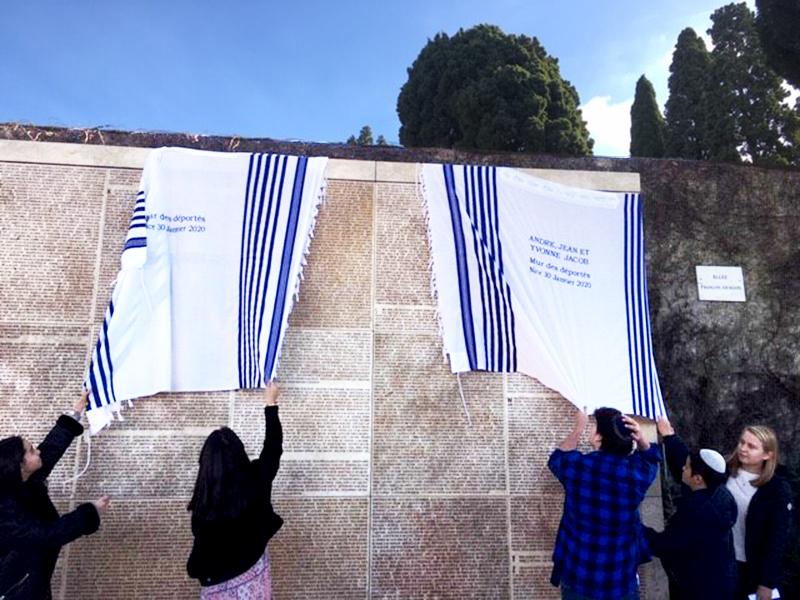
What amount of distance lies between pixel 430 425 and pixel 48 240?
10.2 feet

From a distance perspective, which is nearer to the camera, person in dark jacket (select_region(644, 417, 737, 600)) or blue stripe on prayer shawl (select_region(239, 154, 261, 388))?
person in dark jacket (select_region(644, 417, 737, 600))

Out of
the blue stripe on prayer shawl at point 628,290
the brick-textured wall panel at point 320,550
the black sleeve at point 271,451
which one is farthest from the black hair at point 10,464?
the blue stripe on prayer shawl at point 628,290

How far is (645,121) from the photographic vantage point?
1658 centimetres

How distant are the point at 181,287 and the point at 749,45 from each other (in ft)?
40.6

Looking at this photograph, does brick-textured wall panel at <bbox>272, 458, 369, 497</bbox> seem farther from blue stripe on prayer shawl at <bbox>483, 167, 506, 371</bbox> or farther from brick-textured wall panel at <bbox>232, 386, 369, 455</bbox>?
blue stripe on prayer shawl at <bbox>483, 167, 506, 371</bbox>

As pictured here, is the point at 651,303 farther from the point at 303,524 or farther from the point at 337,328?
the point at 303,524

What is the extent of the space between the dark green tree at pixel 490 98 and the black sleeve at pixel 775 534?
10.4 metres

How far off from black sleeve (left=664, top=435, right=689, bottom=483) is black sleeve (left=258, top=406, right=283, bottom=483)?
Answer: 217cm

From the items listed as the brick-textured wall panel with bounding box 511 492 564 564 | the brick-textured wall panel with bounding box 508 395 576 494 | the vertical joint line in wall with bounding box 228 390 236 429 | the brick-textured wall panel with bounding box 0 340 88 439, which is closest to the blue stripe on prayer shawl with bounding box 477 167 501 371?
the brick-textured wall panel with bounding box 508 395 576 494

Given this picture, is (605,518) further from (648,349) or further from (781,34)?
(781,34)

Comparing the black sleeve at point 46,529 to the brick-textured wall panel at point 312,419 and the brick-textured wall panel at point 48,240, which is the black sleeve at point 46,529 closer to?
the brick-textured wall panel at point 312,419

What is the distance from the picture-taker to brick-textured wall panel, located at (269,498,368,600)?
4371mm

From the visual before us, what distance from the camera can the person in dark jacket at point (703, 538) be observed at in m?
3.06

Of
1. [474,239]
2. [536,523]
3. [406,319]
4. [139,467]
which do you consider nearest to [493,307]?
[474,239]
